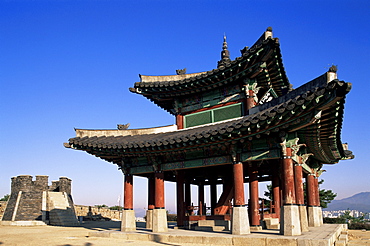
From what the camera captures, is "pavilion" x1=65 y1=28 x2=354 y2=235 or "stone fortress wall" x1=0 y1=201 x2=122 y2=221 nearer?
"pavilion" x1=65 y1=28 x2=354 y2=235

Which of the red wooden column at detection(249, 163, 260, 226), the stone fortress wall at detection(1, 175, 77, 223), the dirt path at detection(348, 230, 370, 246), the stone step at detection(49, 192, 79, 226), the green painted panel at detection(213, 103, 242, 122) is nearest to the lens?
the red wooden column at detection(249, 163, 260, 226)

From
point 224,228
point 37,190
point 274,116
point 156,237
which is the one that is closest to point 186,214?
point 224,228

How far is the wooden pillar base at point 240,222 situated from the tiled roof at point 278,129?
325 cm

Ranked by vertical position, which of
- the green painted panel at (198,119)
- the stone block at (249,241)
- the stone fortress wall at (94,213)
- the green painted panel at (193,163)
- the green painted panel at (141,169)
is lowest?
the stone fortress wall at (94,213)

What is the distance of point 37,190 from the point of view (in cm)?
4353

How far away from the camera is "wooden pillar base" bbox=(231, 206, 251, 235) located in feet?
48.8

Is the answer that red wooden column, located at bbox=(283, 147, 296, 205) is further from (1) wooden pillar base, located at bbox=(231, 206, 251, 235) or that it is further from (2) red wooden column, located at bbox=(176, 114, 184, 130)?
(2) red wooden column, located at bbox=(176, 114, 184, 130)

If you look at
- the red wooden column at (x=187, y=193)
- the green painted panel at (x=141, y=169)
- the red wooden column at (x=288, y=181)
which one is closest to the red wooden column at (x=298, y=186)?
the red wooden column at (x=288, y=181)

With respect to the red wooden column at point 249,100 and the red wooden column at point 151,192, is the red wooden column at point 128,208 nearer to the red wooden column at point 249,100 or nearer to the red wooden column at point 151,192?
the red wooden column at point 151,192

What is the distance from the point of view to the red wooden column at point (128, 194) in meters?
19.8

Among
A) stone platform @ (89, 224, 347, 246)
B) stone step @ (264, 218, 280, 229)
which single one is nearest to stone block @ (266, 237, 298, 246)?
stone platform @ (89, 224, 347, 246)

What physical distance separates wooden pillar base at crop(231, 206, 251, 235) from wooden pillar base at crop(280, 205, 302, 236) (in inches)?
67.5

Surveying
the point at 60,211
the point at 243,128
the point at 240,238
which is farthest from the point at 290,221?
the point at 60,211

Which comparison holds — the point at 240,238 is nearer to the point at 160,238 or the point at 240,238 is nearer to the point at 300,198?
the point at 160,238
